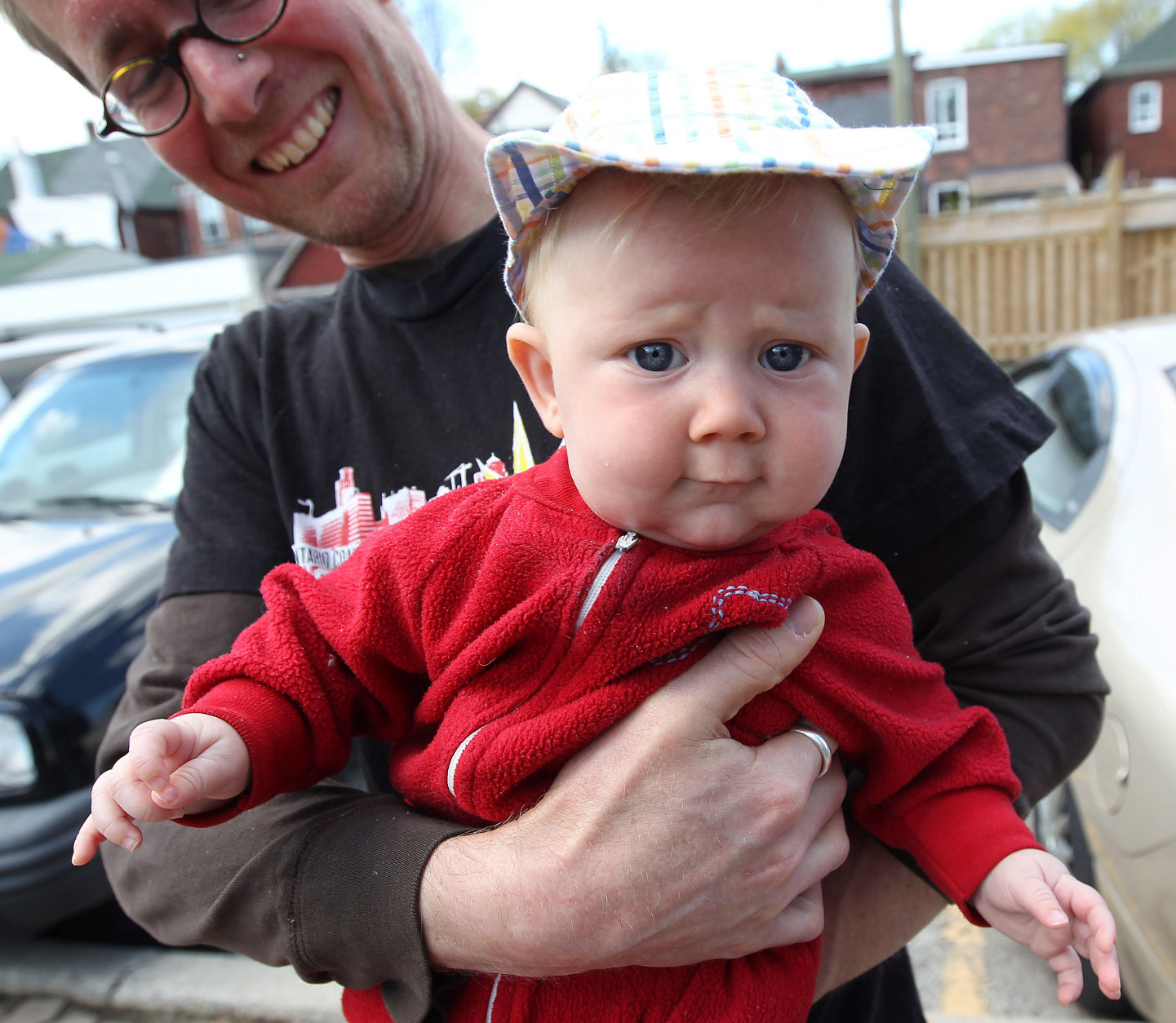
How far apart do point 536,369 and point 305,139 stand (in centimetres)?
74

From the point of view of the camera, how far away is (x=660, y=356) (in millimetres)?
1072

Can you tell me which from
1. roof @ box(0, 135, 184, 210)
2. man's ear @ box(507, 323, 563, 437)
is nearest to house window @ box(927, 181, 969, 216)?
roof @ box(0, 135, 184, 210)

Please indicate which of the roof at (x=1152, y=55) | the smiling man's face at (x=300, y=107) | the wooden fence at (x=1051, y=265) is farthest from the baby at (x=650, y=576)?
the roof at (x=1152, y=55)

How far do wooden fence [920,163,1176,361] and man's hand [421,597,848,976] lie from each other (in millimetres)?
12841

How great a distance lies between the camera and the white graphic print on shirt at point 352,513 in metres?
1.51

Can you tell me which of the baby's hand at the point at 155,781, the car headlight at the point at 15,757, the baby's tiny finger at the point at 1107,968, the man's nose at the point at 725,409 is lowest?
the car headlight at the point at 15,757

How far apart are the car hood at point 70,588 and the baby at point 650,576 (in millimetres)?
2150

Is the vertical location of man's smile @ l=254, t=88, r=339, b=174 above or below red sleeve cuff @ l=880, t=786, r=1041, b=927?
above

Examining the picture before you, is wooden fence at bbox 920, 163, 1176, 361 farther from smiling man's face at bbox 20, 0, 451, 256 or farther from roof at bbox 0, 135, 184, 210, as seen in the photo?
roof at bbox 0, 135, 184, 210

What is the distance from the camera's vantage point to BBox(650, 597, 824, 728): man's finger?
3.78 ft

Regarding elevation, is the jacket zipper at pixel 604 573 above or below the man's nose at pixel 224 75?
below

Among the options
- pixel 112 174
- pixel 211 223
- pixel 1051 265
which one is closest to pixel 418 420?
pixel 1051 265

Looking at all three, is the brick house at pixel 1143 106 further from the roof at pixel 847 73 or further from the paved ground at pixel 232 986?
the paved ground at pixel 232 986

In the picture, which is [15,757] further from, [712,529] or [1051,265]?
[1051,265]
